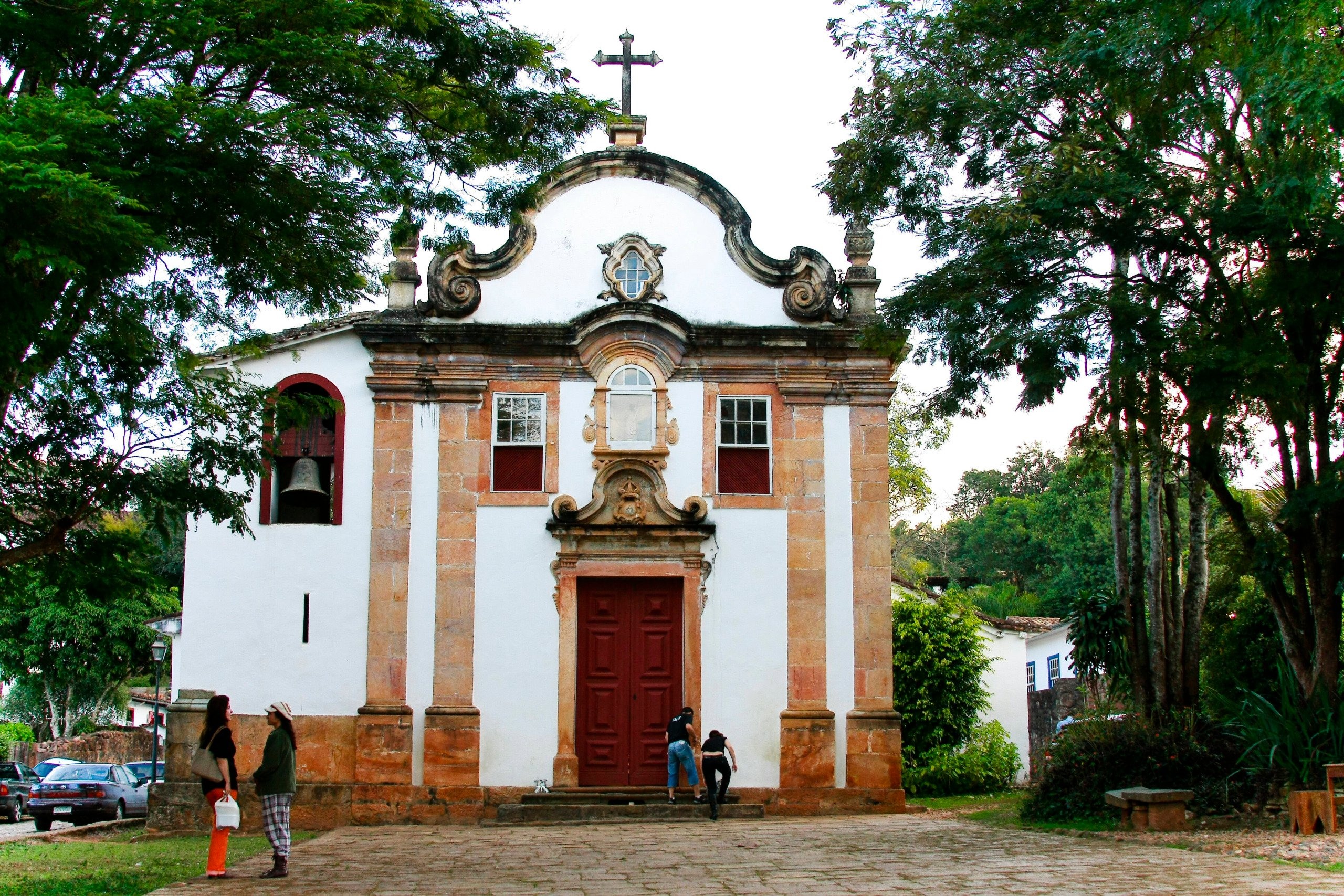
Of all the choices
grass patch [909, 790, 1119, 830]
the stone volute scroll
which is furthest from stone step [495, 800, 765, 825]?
the stone volute scroll

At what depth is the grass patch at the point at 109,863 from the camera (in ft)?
31.1

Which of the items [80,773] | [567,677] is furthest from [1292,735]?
[80,773]

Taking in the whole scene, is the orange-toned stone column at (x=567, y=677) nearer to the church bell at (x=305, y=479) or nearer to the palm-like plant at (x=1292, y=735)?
the church bell at (x=305, y=479)

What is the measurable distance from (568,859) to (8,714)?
41.7 meters

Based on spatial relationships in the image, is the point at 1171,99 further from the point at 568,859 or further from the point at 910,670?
the point at 910,670

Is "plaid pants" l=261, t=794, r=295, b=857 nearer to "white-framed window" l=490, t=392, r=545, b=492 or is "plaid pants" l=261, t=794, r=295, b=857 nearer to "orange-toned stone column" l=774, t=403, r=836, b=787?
"white-framed window" l=490, t=392, r=545, b=492

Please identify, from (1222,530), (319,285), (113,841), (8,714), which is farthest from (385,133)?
(8,714)

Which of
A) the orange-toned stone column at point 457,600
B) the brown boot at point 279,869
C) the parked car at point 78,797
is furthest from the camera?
the parked car at point 78,797

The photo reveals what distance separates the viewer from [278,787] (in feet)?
32.3

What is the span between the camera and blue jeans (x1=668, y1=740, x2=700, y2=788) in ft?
49.4

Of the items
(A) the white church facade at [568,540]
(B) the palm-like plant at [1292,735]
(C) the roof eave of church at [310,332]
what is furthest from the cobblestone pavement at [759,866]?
(C) the roof eave of church at [310,332]

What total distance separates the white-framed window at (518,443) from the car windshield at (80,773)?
11484 mm

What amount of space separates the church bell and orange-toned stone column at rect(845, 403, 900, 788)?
22.0 ft

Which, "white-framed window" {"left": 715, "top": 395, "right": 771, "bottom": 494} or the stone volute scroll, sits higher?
the stone volute scroll
